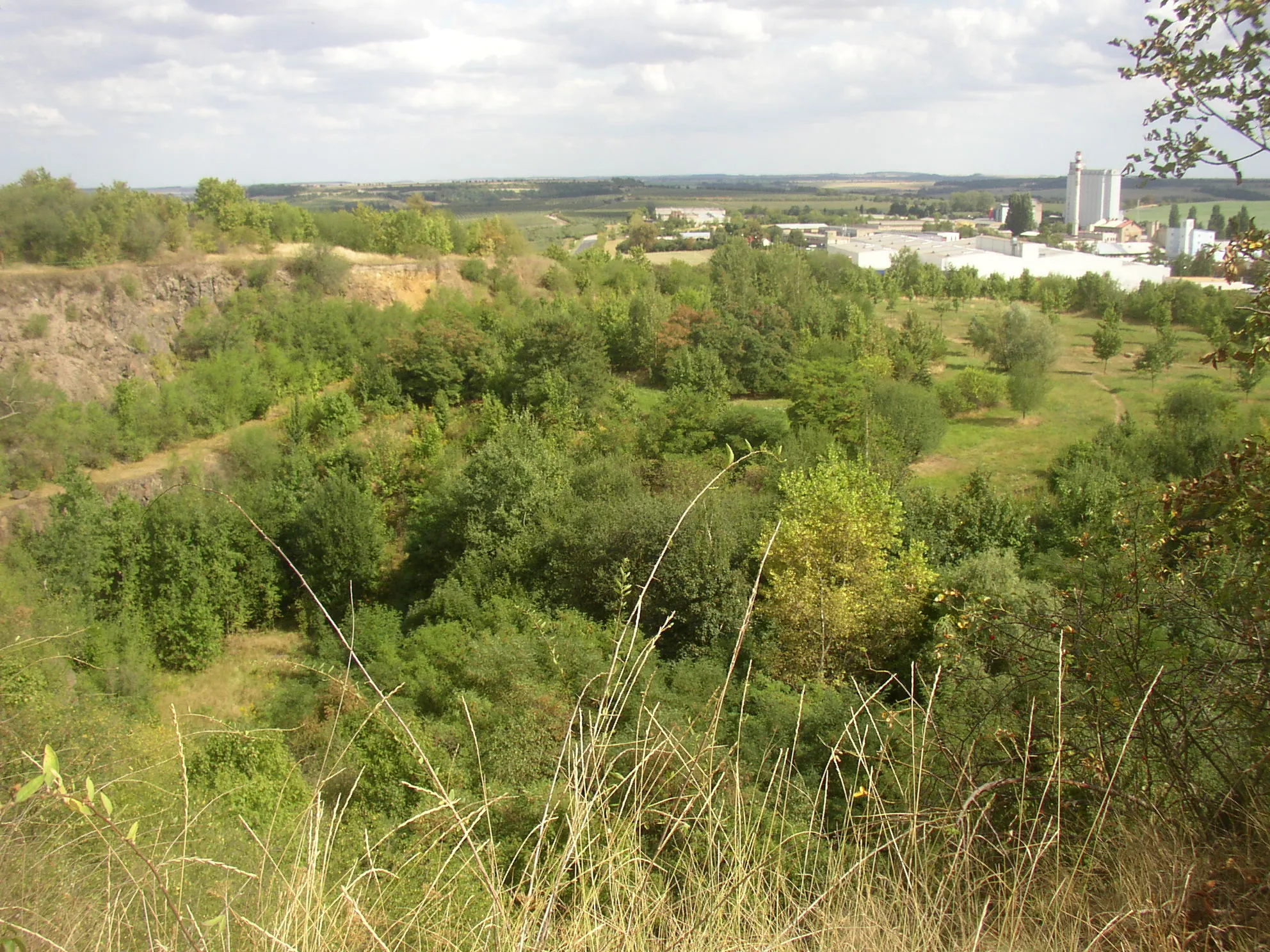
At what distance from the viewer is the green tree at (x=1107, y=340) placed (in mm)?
24422

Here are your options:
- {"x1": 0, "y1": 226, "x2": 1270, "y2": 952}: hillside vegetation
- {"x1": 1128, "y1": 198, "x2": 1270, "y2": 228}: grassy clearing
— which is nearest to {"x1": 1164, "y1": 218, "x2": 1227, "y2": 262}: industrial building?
{"x1": 1128, "y1": 198, "x2": 1270, "y2": 228}: grassy clearing

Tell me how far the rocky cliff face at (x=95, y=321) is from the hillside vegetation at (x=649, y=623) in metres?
1.06

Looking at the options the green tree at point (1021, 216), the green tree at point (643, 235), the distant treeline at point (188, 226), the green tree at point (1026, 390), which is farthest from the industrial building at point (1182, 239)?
the green tree at point (1021, 216)

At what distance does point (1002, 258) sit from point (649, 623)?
37.3 m

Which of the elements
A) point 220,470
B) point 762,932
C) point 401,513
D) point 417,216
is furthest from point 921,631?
point 417,216

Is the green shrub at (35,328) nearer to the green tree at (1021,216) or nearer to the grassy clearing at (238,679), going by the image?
the grassy clearing at (238,679)

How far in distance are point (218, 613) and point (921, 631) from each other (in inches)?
466

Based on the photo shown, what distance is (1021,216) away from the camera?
5553cm

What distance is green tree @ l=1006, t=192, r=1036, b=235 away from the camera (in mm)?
55344

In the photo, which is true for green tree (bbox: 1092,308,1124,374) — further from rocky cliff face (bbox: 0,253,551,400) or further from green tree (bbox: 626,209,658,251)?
green tree (bbox: 626,209,658,251)

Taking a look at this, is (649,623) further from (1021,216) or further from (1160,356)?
(1021,216)

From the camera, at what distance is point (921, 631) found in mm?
11062

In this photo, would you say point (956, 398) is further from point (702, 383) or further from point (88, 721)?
point (88, 721)

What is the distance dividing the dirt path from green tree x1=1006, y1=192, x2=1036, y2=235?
3458cm
